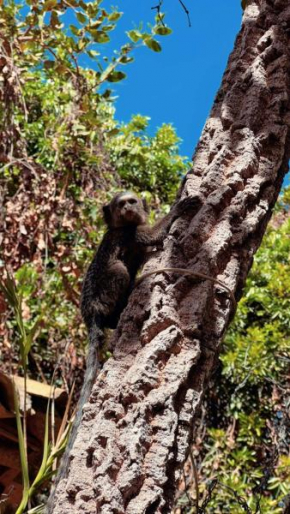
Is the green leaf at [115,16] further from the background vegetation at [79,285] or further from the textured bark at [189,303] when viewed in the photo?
the textured bark at [189,303]

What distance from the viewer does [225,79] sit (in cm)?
220

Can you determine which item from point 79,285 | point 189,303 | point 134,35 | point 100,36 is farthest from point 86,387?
point 79,285

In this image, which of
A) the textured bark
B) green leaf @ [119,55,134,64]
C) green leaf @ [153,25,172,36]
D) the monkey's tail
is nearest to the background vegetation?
green leaf @ [119,55,134,64]

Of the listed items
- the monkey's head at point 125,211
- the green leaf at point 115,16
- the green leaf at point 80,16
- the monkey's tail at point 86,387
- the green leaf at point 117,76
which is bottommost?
the monkey's tail at point 86,387

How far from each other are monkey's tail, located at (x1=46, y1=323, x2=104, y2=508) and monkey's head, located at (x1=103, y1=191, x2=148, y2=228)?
3.15 ft

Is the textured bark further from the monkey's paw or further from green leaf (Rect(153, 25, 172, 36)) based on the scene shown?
green leaf (Rect(153, 25, 172, 36))

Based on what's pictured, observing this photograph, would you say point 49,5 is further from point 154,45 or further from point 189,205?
point 189,205

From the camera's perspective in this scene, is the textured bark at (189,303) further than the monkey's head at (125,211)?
No

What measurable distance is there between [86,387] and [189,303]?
0.69m

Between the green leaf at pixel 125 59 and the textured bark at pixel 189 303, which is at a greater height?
the green leaf at pixel 125 59

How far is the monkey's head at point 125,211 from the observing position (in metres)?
3.83

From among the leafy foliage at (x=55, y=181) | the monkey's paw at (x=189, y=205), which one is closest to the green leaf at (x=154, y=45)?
the leafy foliage at (x=55, y=181)

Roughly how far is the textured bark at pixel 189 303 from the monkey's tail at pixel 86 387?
0.95 ft

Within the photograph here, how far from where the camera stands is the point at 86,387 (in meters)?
2.18
